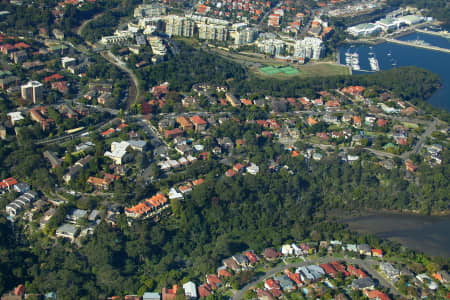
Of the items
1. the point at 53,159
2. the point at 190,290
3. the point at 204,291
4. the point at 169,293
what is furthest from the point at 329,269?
the point at 53,159

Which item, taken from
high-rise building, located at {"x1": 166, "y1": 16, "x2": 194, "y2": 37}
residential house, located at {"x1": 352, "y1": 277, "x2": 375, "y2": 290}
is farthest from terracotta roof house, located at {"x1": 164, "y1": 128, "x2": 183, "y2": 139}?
high-rise building, located at {"x1": 166, "y1": 16, "x2": 194, "y2": 37}

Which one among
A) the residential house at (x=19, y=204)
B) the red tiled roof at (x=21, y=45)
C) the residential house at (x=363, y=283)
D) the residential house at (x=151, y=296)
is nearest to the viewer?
the residential house at (x=151, y=296)

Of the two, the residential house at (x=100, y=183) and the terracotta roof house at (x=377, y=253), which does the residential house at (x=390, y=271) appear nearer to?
the terracotta roof house at (x=377, y=253)

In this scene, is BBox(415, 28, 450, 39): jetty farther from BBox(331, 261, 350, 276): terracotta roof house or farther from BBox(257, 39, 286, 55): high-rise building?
BBox(331, 261, 350, 276): terracotta roof house

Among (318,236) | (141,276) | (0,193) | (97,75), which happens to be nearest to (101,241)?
(141,276)

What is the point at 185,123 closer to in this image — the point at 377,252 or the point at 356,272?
the point at 377,252

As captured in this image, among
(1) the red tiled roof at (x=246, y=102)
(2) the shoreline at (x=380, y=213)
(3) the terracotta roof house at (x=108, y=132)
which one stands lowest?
(2) the shoreline at (x=380, y=213)

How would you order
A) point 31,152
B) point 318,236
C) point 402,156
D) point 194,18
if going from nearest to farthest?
point 318,236 → point 31,152 → point 402,156 → point 194,18

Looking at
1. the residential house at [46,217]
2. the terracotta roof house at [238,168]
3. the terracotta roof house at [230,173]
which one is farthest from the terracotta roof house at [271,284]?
the residential house at [46,217]

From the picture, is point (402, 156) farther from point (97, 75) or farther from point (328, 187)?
point (97, 75)
